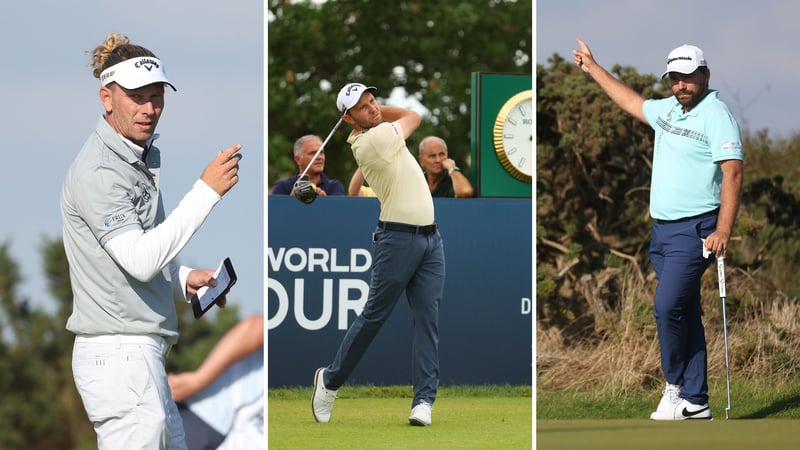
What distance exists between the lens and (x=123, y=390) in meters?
3.49

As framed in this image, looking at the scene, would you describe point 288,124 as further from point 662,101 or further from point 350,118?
point 662,101

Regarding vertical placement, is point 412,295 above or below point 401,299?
above

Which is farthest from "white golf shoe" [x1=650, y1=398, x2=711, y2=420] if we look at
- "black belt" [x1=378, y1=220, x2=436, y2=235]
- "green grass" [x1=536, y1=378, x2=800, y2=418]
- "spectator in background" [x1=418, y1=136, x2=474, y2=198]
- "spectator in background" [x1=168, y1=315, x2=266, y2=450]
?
"spectator in background" [x1=418, y1=136, x2=474, y2=198]

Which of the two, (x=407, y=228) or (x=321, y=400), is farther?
(x=321, y=400)

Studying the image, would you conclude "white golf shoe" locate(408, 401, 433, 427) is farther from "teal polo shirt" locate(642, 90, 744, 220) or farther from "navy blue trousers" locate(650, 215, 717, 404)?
"teal polo shirt" locate(642, 90, 744, 220)

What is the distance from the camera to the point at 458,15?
1314 cm

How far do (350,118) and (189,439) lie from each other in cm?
176

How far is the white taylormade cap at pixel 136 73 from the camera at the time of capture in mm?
3672

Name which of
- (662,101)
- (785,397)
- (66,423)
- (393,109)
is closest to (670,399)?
(785,397)

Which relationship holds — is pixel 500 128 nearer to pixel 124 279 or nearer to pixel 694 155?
pixel 694 155

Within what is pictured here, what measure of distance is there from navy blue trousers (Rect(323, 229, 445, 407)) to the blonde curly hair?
223 centimetres

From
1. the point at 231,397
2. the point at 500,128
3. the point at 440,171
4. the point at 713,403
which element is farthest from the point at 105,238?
the point at 500,128

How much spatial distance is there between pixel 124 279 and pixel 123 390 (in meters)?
0.33

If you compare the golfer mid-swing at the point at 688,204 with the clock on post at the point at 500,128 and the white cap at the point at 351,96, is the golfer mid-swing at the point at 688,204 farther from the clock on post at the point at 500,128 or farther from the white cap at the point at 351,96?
the clock on post at the point at 500,128
